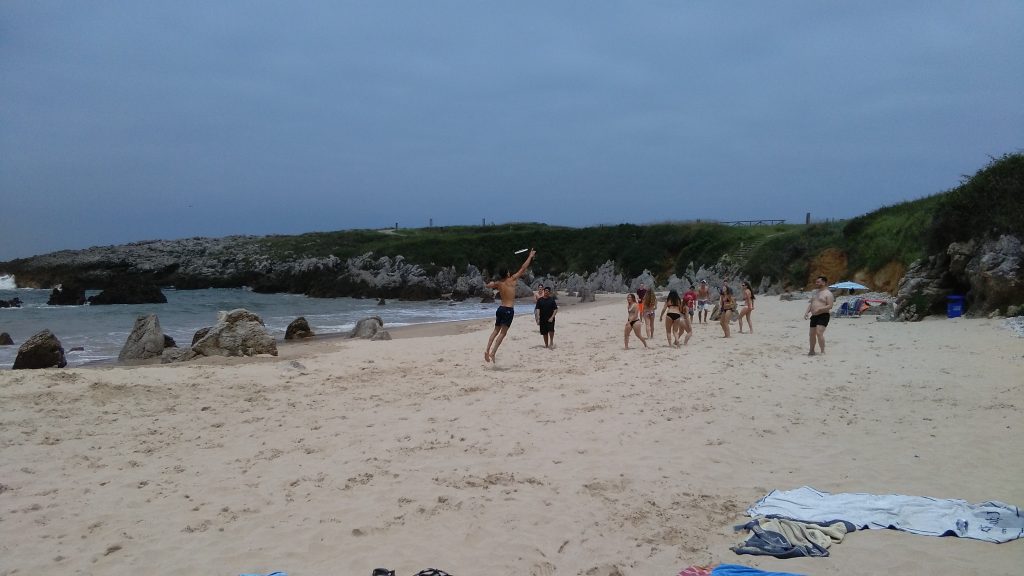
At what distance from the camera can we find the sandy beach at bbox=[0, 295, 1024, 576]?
3.95 meters

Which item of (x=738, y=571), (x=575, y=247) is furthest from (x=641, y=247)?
(x=738, y=571)

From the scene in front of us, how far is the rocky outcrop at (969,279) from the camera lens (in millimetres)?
14195

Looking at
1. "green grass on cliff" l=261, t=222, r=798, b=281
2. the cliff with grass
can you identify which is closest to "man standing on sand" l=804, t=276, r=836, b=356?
the cliff with grass

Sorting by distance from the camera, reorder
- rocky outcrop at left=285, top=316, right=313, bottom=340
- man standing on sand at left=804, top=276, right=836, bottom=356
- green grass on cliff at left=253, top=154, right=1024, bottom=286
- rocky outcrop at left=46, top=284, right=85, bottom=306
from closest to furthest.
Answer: man standing on sand at left=804, top=276, right=836, bottom=356, green grass on cliff at left=253, top=154, right=1024, bottom=286, rocky outcrop at left=285, top=316, right=313, bottom=340, rocky outcrop at left=46, top=284, right=85, bottom=306

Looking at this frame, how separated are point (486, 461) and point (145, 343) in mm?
11132

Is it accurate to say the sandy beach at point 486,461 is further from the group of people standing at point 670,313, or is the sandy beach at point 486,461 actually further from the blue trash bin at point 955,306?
the blue trash bin at point 955,306

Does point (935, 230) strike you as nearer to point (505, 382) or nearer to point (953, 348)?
point (953, 348)

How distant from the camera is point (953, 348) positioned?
1106 centimetres

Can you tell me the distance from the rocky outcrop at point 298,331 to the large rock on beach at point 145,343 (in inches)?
168

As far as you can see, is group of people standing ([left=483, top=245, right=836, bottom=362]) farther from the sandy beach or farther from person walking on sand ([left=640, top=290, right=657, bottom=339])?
the sandy beach

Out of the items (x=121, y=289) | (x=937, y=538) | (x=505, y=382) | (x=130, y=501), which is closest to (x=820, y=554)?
(x=937, y=538)

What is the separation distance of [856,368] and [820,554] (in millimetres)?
6765

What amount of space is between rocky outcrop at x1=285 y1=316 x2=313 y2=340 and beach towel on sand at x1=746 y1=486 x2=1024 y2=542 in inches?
618

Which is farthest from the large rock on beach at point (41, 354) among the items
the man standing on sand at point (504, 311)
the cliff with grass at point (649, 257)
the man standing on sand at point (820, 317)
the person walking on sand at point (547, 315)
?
the man standing on sand at point (820, 317)
